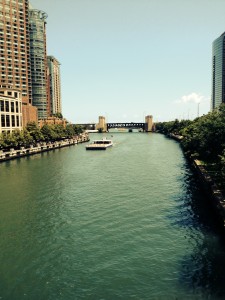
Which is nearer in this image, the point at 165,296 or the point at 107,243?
the point at 165,296

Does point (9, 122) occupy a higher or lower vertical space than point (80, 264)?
higher

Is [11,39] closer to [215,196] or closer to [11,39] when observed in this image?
[11,39]

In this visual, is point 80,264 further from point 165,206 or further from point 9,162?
point 9,162

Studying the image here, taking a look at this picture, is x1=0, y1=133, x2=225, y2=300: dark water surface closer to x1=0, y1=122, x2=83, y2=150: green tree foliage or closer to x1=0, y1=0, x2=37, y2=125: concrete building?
x1=0, y1=122, x2=83, y2=150: green tree foliage

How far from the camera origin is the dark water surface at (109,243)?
2309 centimetres

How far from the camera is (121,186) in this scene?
5694 centimetres

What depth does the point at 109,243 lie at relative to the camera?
3088 centimetres

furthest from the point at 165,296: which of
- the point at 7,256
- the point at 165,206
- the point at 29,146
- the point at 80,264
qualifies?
the point at 29,146

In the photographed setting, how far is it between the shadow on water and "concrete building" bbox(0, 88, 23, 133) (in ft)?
315

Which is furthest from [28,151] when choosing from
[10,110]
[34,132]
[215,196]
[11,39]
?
[11,39]

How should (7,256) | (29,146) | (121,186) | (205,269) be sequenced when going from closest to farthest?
(205,269) < (7,256) < (121,186) < (29,146)

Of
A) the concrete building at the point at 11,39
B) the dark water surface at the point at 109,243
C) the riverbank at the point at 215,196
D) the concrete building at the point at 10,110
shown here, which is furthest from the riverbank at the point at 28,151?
the riverbank at the point at 215,196

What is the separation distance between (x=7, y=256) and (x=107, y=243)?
386 inches

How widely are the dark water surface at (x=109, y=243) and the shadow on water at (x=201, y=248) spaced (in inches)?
2.9
